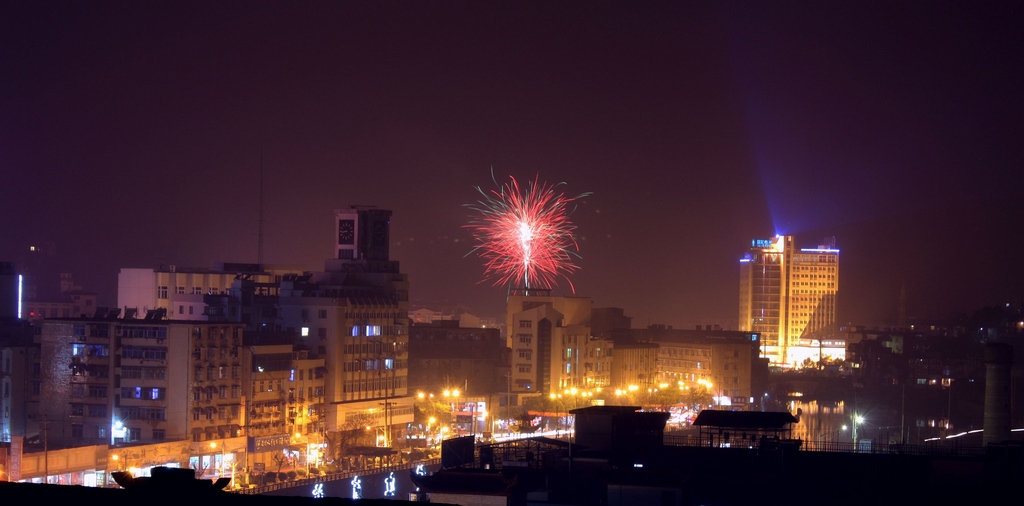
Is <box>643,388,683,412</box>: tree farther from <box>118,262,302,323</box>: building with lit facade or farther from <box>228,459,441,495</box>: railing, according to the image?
<box>228,459,441,495</box>: railing

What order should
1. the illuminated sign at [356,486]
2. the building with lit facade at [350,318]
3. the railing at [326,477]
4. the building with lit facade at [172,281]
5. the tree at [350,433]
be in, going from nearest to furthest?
1. the railing at [326,477]
2. the illuminated sign at [356,486]
3. the tree at [350,433]
4. the building with lit facade at [350,318]
5. the building with lit facade at [172,281]

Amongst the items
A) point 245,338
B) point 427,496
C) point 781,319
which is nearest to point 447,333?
point 245,338

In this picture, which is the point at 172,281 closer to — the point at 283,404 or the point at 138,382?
the point at 283,404

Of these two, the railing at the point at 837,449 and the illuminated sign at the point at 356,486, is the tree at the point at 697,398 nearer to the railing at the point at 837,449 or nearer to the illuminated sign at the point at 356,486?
the illuminated sign at the point at 356,486

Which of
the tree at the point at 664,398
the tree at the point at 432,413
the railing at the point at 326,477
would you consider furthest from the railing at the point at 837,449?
the tree at the point at 664,398

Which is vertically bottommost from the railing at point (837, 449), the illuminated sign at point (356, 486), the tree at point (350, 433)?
the illuminated sign at point (356, 486)

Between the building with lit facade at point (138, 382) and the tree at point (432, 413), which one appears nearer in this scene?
the building with lit facade at point (138, 382)

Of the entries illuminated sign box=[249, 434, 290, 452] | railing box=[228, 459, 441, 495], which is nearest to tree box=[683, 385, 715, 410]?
railing box=[228, 459, 441, 495]

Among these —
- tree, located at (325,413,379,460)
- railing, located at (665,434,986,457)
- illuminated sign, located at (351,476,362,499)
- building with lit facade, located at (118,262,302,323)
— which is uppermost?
building with lit facade, located at (118,262,302,323)

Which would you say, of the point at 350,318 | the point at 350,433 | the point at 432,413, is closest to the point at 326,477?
the point at 350,433
